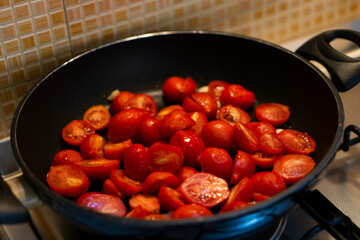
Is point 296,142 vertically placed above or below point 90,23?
below

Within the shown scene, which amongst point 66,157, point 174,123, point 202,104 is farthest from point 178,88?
point 66,157

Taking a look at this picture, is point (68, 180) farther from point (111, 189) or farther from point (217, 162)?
point (217, 162)

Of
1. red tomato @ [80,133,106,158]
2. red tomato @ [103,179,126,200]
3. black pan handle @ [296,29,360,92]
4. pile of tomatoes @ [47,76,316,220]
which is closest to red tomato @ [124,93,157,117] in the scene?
pile of tomatoes @ [47,76,316,220]

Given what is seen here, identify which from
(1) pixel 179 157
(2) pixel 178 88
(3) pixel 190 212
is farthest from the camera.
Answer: (2) pixel 178 88

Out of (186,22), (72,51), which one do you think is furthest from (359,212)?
(72,51)

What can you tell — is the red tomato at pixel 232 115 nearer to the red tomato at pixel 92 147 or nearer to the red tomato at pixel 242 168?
the red tomato at pixel 242 168

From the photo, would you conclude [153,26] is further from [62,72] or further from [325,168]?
[325,168]

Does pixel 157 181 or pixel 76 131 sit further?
pixel 76 131
